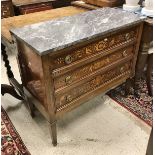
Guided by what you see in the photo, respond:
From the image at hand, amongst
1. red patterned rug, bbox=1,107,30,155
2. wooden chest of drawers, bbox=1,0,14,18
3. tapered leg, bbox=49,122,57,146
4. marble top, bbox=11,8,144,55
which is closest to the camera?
marble top, bbox=11,8,144,55

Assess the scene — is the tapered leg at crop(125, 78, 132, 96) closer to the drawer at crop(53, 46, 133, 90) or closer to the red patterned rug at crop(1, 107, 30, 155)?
the drawer at crop(53, 46, 133, 90)

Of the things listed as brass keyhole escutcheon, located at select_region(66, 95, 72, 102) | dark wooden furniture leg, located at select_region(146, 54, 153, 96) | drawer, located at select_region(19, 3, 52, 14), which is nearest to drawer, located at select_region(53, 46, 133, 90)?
brass keyhole escutcheon, located at select_region(66, 95, 72, 102)

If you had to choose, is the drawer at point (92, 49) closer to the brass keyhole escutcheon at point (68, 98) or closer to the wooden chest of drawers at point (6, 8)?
the brass keyhole escutcheon at point (68, 98)

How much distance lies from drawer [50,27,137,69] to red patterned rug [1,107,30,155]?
0.78 meters

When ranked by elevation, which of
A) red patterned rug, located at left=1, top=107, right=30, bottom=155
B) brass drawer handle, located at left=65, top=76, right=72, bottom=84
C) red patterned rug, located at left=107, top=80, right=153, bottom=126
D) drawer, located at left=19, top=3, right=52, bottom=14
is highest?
drawer, located at left=19, top=3, right=52, bottom=14

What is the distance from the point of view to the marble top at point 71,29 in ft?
3.83

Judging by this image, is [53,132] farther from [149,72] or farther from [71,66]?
[149,72]

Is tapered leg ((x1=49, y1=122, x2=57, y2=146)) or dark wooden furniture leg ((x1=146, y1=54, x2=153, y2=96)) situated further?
dark wooden furniture leg ((x1=146, y1=54, x2=153, y2=96))

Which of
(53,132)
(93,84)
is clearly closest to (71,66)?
(93,84)

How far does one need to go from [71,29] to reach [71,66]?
25 centimetres

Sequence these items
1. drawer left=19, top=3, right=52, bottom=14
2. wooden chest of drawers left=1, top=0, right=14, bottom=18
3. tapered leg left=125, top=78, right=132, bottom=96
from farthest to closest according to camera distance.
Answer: drawer left=19, top=3, right=52, bottom=14, wooden chest of drawers left=1, top=0, right=14, bottom=18, tapered leg left=125, top=78, right=132, bottom=96

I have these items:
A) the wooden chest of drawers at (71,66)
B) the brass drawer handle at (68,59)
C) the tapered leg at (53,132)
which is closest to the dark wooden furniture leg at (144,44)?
the wooden chest of drawers at (71,66)

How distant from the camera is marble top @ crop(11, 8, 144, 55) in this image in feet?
3.83

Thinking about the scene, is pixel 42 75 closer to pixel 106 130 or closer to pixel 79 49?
pixel 79 49
